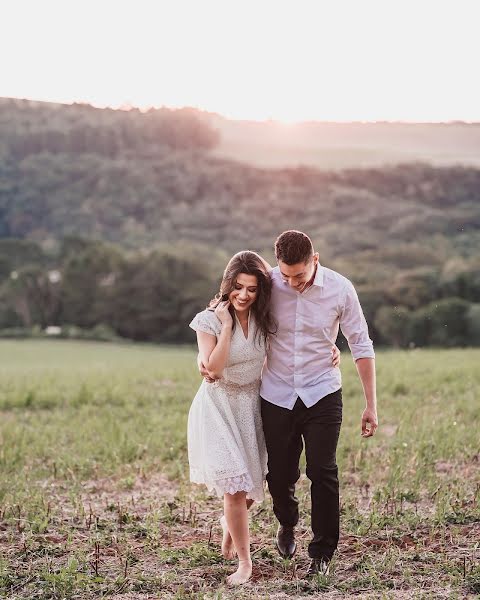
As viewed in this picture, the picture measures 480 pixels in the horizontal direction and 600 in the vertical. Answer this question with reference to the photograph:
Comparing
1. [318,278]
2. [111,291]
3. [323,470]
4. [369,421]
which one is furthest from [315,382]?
[111,291]

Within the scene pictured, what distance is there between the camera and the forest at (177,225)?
165ft

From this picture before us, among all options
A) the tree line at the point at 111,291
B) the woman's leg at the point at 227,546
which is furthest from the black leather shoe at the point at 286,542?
the tree line at the point at 111,291

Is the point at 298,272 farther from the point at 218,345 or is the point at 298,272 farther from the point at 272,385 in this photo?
the point at 272,385

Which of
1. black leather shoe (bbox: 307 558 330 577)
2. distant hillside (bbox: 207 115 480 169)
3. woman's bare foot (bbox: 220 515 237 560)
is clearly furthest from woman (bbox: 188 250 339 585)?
distant hillside (bbox: 207 115 480 169)

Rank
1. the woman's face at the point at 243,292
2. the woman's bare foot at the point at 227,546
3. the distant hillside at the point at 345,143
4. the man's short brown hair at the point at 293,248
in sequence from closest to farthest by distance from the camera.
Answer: the man's short brown hair at the point at 293,248 → the woman's face at the point at 243,292 → the woman's bare foot at the point at 227,546 → the distant hillside at the point at 345,143

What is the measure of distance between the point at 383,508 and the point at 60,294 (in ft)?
181

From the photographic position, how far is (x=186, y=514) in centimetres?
620

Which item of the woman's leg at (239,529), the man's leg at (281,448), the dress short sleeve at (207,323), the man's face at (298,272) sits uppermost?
the man's face at (298,272)

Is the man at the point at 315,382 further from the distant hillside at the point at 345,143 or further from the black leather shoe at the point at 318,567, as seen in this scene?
the distant hillside at the point at 345,143

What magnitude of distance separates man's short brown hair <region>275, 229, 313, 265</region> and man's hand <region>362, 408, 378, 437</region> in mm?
953

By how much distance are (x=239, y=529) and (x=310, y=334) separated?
1167mm

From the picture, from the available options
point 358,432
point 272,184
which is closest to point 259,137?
point 272,184

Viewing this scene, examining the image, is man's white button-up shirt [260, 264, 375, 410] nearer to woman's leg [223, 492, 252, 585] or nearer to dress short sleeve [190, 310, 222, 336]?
dress short sleeve [190, 310, 222, 336]

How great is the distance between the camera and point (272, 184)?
73.7m
